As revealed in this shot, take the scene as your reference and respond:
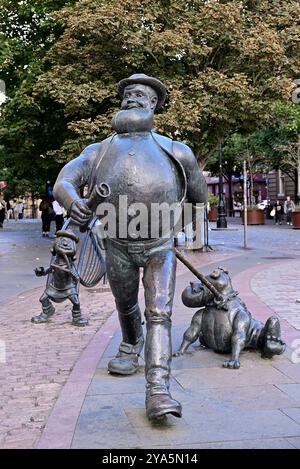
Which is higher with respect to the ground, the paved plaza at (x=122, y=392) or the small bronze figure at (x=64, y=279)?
the small bronze figure at (x=64, y=279)

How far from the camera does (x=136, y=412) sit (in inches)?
152

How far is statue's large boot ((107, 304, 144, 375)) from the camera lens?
4.74 meters

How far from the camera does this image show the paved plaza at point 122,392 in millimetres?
3434

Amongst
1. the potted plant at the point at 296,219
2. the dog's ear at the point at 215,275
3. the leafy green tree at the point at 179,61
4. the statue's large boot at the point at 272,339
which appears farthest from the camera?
the potted plant at the point at 296,219

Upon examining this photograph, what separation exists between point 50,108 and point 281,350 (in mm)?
15382

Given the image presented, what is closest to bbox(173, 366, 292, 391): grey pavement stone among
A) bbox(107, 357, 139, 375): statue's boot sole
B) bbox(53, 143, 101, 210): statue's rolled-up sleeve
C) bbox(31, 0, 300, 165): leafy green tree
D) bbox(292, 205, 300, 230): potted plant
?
bbox(107, 357, 139, 375): statue's boot sole

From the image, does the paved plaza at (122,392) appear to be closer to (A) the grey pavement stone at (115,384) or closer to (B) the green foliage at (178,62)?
(A) the grey pavement stone at (115,384)

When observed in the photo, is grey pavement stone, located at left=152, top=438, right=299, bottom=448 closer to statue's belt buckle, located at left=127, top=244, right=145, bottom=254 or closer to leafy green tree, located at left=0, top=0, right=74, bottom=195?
statue's belt buckle, located at left=127, top=244, right=145, bottom=254

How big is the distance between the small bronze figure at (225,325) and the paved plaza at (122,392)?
0.13 metres

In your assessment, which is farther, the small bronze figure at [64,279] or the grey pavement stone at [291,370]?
the small bronze figure at [64,279]

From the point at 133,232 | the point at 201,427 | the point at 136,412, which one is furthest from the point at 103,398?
the point at 133,232

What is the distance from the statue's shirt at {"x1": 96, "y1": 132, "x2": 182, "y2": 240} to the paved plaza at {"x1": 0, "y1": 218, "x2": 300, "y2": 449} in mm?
1190

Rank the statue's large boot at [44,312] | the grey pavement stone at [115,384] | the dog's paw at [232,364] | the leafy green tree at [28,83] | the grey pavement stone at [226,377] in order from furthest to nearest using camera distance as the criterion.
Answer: the leafy green tree at [28,83], the statue's large boot at [44,312], the dog's paw at [232,364], the grey pavement stone at [226,377], the grey pavement stone at [115,384]

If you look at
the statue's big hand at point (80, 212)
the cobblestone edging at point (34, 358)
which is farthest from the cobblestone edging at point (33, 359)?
the statue's big hand at point (80, 212)
